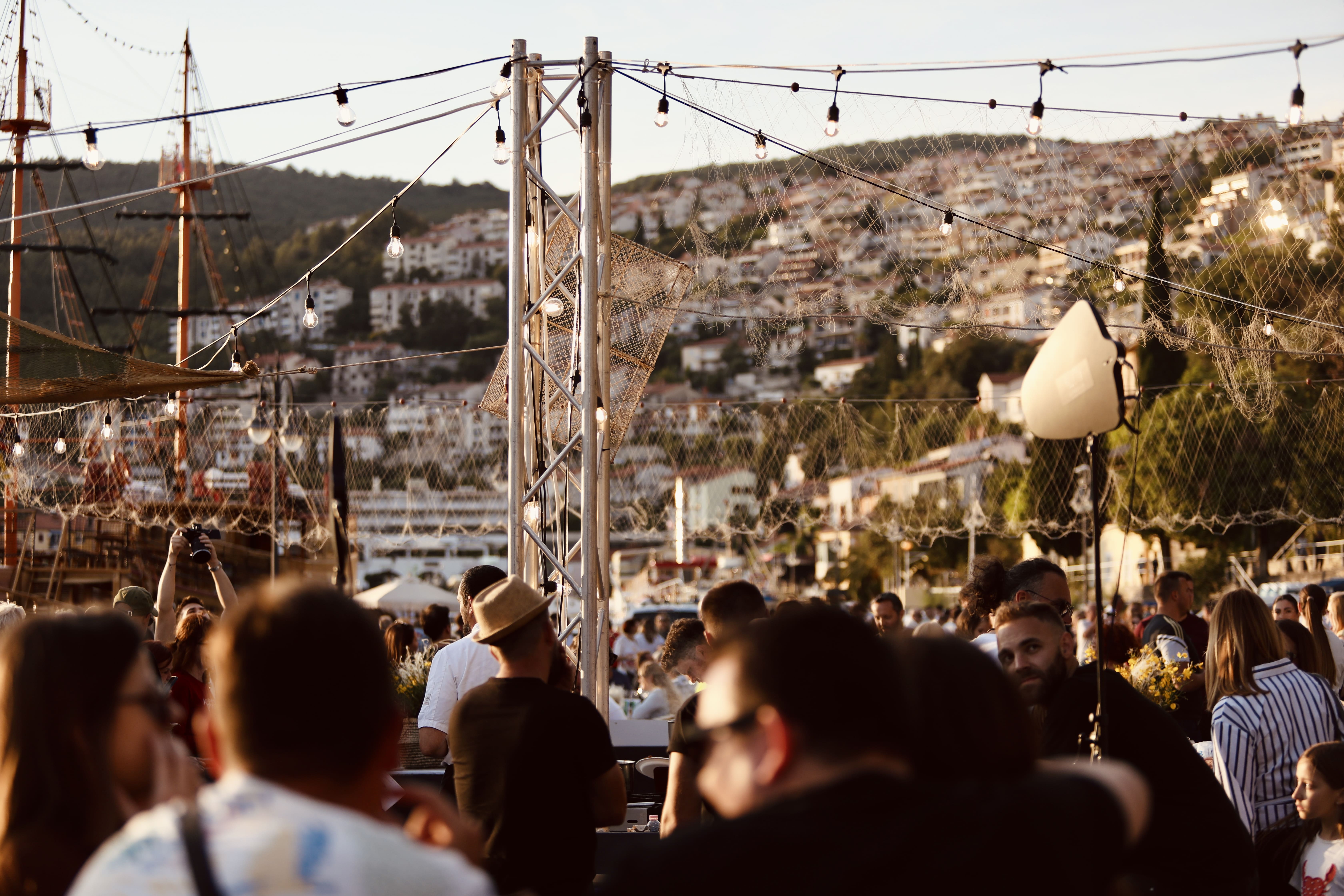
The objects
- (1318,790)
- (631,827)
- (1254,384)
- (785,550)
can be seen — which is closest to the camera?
(1318,790)

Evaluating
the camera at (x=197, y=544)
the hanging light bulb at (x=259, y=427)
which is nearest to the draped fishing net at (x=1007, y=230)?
the camera at (x=197, y=544)

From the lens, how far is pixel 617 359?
9.32 meters

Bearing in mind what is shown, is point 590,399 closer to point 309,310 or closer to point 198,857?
point 309,310

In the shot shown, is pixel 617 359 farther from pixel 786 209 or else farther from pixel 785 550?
pixel 785 550

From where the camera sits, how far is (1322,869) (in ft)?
14.3

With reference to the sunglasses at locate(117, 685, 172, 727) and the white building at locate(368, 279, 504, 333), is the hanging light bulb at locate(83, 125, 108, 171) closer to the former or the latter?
the sunglasses at locate(117, 685, 172, 727)

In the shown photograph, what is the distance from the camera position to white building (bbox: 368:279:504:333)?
593ft

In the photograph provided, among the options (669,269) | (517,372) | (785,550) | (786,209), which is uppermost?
(786,209)

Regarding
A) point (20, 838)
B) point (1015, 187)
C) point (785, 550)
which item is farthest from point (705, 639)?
point (785, 550)

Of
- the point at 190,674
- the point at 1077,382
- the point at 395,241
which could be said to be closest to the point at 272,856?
the point at 1077,382

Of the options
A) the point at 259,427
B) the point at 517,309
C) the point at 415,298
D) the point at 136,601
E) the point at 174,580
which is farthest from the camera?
the point at 415,298

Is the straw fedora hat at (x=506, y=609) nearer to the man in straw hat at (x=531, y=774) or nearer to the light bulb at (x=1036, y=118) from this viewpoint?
the man in straw hat at (x=531, y=774)

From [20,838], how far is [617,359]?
740cm

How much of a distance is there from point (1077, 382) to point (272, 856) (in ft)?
11.2
